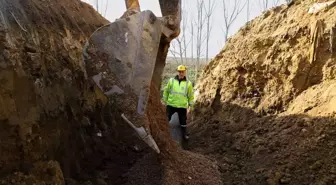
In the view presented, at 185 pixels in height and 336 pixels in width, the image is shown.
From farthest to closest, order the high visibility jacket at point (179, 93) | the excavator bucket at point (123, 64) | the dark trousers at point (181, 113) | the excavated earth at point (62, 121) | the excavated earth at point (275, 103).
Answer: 1. the dark trousers at point (181, 113)
2. the high visibility jacket at point (179, 93)
3. the excavated earth at point (275, 103)
4. the excavator bucket at point (123, 64)
5. the excavated earth at point (62, 121)

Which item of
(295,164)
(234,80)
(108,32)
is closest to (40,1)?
(108,32)

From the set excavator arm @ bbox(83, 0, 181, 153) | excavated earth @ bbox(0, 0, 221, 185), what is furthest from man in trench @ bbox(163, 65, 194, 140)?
excavator arm @ bbox(83, 0, 181, 153)

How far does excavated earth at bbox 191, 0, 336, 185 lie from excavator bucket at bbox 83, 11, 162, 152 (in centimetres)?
219

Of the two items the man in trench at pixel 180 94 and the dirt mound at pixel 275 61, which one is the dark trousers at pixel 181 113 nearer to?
the man in trench at pixel 180 94

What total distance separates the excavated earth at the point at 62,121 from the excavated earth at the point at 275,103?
0.91 metres

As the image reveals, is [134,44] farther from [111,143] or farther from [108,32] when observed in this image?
[111,143]

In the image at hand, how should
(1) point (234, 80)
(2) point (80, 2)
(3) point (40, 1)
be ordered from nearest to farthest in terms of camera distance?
(3) point (40, 1) → (2) point (80, 2) → (1) point (234, 80)

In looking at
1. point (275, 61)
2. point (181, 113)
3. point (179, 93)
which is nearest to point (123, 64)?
point (179, 93)

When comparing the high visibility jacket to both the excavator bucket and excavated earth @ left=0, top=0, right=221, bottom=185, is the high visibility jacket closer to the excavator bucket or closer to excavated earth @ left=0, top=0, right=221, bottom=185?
excavated earth @ left=0, top=0, right=221, bottom=185

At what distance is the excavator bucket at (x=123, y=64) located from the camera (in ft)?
14.1

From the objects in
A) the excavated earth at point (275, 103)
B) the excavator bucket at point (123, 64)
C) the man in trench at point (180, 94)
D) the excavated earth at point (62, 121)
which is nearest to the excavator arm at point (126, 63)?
the excavator bucket at point (123, 64)

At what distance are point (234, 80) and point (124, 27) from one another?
4.65 m

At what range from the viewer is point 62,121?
4.34 meters

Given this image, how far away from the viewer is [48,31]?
4.77 m
